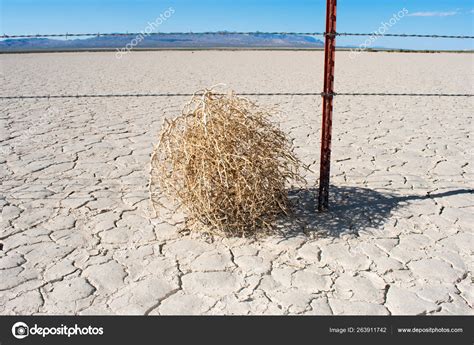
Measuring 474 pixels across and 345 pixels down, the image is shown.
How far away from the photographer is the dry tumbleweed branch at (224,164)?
2.81 meters

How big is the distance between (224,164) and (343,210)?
1041 millimetres

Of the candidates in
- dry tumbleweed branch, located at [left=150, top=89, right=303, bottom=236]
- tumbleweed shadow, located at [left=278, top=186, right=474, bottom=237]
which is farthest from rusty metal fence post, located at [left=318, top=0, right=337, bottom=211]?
dry tumbleweed branch, located at [left=150, top=89, right=303, bottom=236]

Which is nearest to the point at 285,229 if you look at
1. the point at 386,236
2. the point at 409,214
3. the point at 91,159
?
the point at 386,236

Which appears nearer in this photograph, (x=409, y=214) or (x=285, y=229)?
(x=285, y=229)

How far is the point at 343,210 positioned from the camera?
10.9 feet

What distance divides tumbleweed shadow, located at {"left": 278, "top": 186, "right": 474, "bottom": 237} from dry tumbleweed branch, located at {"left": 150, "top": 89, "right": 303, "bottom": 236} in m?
0.21

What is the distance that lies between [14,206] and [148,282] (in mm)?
1570

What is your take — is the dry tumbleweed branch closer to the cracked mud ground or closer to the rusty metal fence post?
the cracked mud ground

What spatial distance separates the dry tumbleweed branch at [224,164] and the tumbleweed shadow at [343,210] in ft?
0.71

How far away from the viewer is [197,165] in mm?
2842

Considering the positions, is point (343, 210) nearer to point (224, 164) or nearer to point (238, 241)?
point (238, 241)

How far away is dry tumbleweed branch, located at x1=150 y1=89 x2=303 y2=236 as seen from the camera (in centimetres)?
281

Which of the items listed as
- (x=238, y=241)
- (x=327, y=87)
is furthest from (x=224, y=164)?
(x=327, y=87)

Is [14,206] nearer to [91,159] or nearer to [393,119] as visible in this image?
[91,159]
